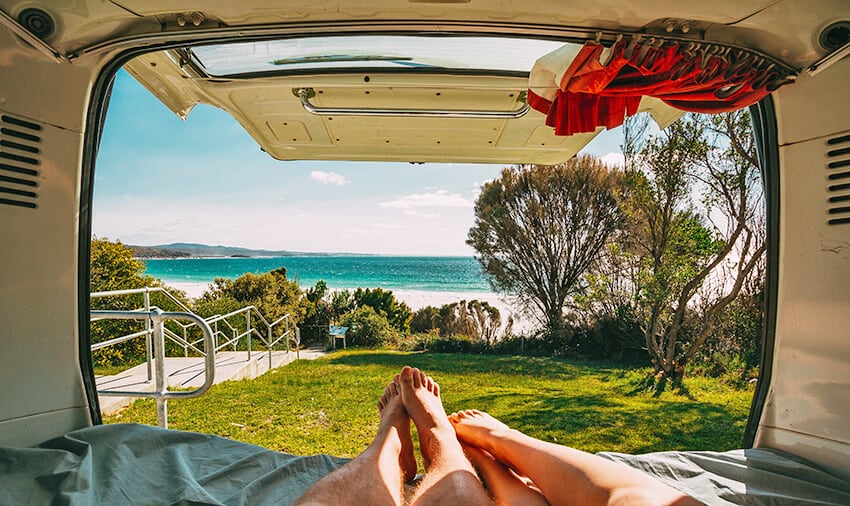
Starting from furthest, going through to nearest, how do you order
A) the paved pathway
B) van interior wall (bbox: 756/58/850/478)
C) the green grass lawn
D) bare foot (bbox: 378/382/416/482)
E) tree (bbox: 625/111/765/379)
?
tree (bbox: 625/111/765/379)
the green grass lawn
the paved pathway
bare foot (bbox: 378/382/416/482)
van interior wall (bbox: 756/58/850/478)

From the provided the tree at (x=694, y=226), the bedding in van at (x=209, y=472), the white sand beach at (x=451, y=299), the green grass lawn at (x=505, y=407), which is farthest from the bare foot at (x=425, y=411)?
the white sand beach at (x=451, y=299)

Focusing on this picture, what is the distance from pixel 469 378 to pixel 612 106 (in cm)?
586

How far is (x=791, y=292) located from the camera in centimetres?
124

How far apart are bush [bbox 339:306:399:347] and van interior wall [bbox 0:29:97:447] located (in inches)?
365

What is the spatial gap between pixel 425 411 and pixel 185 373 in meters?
5.19

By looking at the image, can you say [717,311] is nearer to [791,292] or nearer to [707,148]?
[707,148]

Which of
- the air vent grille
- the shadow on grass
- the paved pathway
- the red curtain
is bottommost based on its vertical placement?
the shadow on grass

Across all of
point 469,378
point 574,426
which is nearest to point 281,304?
point 469,378

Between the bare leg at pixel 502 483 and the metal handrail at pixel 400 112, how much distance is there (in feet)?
3.95

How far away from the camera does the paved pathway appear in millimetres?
4066

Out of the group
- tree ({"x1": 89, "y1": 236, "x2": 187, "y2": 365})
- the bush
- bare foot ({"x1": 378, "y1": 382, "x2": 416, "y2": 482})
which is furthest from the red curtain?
the bush

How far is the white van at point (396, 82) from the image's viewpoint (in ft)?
3.13

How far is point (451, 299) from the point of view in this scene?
2078 cm

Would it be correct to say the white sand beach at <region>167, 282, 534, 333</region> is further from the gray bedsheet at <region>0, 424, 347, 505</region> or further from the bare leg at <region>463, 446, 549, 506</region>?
the gray bedsheet at <region>0, 424, 347, 505</region>
